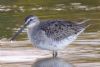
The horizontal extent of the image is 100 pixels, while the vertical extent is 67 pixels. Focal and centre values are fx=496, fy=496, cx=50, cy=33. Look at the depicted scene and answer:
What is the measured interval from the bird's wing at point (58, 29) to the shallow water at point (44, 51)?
0.52 metres

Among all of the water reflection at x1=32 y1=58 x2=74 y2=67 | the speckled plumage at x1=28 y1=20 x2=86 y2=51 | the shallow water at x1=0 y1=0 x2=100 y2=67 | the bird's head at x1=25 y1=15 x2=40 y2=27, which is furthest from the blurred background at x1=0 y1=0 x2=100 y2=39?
the water reflection at x1=32 y1=58 x2=74 y2=67

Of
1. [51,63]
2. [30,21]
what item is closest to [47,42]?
[51,63]

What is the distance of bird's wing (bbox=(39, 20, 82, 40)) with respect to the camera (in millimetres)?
11781

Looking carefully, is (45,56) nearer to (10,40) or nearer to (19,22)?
(10,40)

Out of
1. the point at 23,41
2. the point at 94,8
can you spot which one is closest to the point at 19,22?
the point at 23,41

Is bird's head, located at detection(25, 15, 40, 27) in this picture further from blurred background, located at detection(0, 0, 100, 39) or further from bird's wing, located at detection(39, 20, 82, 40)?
blurred background, located at detection(0, 0, 100, 39)

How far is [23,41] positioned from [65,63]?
2.12 meters

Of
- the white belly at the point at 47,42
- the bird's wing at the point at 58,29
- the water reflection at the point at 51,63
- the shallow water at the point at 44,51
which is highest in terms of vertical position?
the bird's wing at the point at 58,29

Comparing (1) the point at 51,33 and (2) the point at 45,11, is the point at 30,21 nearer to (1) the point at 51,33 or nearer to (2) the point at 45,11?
(1) the point at 51,33

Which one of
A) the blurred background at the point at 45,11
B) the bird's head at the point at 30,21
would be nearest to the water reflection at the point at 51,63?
the bird's head at the point at 30,21

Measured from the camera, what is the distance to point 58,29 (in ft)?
39.2

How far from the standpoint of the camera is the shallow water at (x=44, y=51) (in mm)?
11461

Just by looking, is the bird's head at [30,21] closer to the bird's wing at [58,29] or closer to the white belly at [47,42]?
the bird's wing at [58,29]

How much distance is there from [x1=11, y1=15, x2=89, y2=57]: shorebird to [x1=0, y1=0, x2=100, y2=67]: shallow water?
37 cm
